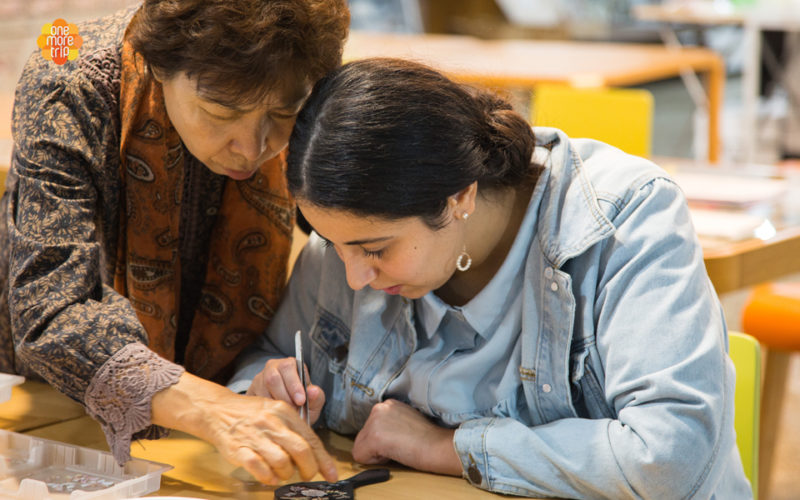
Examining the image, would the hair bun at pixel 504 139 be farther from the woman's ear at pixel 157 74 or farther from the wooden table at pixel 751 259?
the wooden table at pixel 751 259

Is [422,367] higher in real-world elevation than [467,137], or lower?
lower

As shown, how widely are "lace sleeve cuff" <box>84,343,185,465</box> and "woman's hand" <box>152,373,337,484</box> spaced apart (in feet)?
0.05

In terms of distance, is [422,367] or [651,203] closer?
[651,203]

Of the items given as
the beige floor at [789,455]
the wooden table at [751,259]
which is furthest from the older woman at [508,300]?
the beige floor at [789,455]

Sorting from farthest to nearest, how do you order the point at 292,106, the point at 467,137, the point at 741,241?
the point at 741,241
the point at 292,106
the point at 467,137

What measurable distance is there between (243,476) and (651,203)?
27.3 inches

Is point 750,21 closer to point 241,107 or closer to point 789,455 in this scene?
point 789,455

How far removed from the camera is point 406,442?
1452 mm

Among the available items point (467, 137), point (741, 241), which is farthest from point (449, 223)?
point (741, 241)

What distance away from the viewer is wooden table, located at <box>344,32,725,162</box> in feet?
15.6

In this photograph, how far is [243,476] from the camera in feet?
4.66

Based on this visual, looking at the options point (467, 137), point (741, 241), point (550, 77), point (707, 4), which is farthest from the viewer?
point (707, 4)

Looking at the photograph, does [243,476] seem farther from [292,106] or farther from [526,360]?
[292,106]

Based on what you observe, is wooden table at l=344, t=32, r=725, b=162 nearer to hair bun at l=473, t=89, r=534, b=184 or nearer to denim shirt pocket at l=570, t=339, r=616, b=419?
hair bun at l=473, t=89, r=534, b=184
